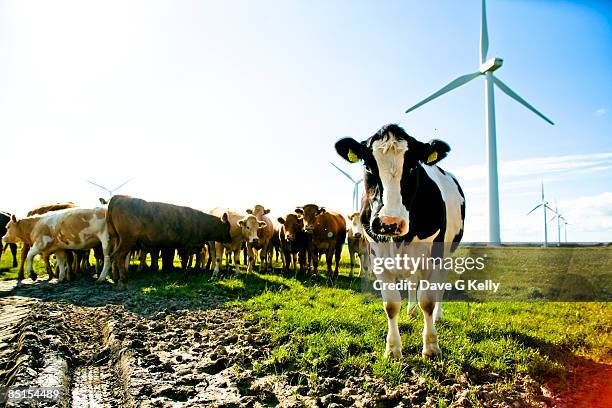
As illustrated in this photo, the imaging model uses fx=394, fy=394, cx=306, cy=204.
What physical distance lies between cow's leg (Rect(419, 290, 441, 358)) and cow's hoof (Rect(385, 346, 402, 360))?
0.29 m

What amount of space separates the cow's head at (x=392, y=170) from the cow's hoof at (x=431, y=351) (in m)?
1.58

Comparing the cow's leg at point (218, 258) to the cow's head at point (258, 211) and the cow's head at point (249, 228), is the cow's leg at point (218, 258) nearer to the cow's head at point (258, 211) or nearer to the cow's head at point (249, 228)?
the cow's head at point (249, 228)

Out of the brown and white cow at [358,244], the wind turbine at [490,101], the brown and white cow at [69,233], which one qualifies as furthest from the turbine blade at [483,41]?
the brown and white cow at [69,233]

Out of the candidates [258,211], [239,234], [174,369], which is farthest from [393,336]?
[258,211]

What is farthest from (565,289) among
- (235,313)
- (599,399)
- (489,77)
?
(489,77)

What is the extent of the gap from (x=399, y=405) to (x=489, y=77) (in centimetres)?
3088

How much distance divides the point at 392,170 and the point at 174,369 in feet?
10.7

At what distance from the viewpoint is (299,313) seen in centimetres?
657

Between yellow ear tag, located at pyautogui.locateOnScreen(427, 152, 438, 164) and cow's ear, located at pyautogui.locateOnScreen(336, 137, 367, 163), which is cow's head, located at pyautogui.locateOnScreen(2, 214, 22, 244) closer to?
cow's ear, located at pyautogui.locateOnScreen(336, 137, 367, 163)

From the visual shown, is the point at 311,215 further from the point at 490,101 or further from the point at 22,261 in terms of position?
the point at 490,101

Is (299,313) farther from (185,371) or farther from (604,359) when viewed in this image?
(604,359)

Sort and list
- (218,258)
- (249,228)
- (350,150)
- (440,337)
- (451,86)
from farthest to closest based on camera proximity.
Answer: (451,86)
(218,258)
(249,228)
(440,337)
(350,150)

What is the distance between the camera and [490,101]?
2855 cm

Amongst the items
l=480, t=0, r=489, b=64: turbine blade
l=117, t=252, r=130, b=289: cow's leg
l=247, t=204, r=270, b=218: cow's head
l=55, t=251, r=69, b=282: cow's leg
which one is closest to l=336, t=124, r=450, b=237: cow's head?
l=117, t=252, r=130, b=289: cow's leg
